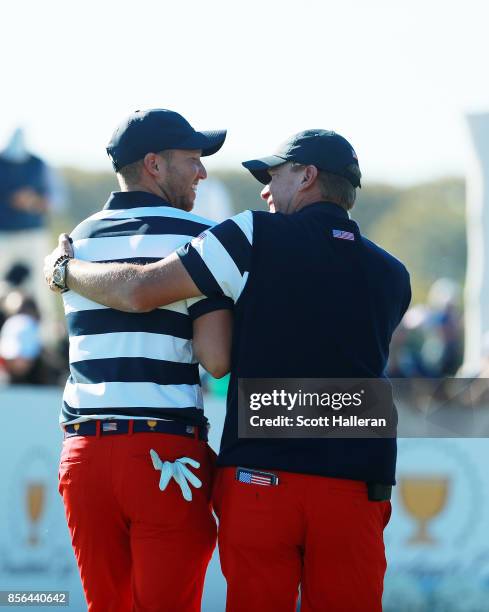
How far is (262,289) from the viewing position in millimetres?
3219

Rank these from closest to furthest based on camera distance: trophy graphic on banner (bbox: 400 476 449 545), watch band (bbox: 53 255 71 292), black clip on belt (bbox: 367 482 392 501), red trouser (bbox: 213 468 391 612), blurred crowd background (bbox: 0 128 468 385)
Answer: red trouser (bbox: 213 468 391 612) < black clip on belt (bbox: 367 482 392 501) < watch band (bbox: 53 255 71 292) < trophy graphic on banner (bbox: 400 476 449 545) < blurred crowd background (bbox: 0 128 468 385)

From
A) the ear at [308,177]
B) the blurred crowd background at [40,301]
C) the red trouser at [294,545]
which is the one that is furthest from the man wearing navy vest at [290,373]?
the blurred crowd background at [40,301]

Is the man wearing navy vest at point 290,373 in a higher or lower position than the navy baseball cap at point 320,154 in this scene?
lower

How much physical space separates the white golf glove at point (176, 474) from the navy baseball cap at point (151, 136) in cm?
94

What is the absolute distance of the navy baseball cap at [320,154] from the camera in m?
3.42

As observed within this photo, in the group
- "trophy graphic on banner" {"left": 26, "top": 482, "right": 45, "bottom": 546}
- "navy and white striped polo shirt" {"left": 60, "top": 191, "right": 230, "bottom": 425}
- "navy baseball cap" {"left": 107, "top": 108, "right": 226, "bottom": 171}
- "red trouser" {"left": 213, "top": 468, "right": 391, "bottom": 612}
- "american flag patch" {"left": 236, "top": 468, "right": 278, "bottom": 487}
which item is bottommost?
"trophy graphic on banner" {"left": 26, "top": 482, "right": 45, "bottom": 546}

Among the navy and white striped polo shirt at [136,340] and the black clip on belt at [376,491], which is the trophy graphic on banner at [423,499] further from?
the navy and white striped polo shirt at [136,340]

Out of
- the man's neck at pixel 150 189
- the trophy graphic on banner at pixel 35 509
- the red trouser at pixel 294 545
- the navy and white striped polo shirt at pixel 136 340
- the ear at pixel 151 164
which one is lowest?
the trophy graphic on banner at pixel 35 509

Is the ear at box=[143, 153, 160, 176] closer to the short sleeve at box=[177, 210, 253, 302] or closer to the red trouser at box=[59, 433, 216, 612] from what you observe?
the short sleeve at box=[177, 210, 253, 302]

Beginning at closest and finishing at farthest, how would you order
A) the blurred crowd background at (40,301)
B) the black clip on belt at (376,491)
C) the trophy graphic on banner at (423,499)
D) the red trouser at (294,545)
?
the red trouser at (294,545) < the black clip on belt at (376,491) < the trophy graphic on banner at (423,499) < the blurred crowd background at (40,301)

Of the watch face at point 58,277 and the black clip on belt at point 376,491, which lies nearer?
the black clip on belt at point 376,491

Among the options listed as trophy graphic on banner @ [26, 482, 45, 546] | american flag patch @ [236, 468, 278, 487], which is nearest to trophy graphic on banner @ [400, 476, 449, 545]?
trophy graphic on banner @ [26, 482, 45, 546]

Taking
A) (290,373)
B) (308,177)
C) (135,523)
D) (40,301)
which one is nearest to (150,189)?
(308,177)

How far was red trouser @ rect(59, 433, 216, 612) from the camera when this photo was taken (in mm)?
3221
